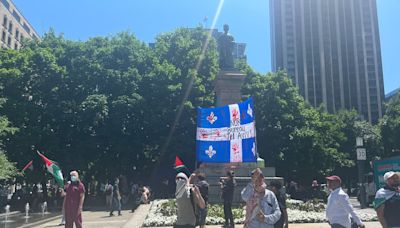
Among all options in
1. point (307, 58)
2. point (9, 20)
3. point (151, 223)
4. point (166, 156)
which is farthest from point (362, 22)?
point (151, 223)

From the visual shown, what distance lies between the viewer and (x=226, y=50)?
25.8 m

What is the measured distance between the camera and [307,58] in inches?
4833

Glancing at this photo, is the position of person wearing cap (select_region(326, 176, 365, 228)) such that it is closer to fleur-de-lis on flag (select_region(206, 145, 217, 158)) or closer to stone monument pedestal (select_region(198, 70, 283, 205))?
fleur-de-lis on flag (select_region(206, 145, 217, 158))

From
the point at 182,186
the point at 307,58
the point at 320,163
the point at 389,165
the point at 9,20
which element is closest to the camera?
the point at 182,186

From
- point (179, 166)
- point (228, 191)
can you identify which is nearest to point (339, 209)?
point (179, 166)

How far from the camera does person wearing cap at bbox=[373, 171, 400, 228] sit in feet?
19.0

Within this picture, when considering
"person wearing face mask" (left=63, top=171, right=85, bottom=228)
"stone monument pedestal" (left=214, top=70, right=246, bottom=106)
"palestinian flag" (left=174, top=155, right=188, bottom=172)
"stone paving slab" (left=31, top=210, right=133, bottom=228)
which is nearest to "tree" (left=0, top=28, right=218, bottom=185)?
"stone monument pedestal" (left=214, top=70, right=246, bottom=106)

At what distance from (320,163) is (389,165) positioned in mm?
19495

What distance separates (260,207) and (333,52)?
125 meters

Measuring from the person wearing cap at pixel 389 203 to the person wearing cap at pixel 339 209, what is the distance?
1146 millimetres

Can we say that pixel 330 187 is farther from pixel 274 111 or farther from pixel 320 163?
pixel 320 163

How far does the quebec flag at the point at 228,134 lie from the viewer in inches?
749

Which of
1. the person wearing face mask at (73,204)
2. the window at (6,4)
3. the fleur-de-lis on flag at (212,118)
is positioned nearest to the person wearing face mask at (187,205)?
the person wearing face mask at (73,204)

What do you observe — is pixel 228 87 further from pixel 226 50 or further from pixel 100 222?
pixel 100 222
